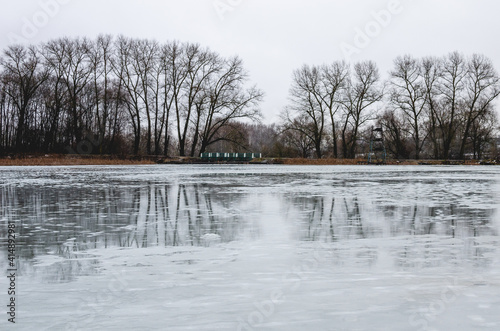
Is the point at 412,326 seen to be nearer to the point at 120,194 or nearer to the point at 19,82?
the point at 120,194

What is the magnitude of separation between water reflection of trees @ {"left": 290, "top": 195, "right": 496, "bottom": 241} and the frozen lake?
0.09 ft

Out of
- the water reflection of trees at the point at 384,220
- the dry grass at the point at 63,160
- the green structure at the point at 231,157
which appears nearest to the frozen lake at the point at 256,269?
the water reflection of trees at the point at 384,220

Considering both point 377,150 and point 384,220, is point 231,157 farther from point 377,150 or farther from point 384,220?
point 384,220

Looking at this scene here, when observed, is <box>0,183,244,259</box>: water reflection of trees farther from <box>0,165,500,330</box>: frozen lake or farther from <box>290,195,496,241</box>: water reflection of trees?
<box>290,195,496,241</box>: water reflection of trees

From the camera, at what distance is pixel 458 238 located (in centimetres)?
580

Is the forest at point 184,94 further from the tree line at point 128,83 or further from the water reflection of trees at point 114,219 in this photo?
the water reflection of trees at point 114,219

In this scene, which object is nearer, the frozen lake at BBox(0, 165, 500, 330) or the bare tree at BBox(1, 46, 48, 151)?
the frozen lake at BBox(0, 165, 500, 330)

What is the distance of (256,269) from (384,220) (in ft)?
12.3

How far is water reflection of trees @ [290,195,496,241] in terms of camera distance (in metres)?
6.22

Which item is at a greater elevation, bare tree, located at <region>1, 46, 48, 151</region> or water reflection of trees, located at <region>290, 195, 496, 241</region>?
bare tree, located at <region>1, 46, 48, 151</region>

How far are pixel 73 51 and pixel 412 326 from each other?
5047 centimetres

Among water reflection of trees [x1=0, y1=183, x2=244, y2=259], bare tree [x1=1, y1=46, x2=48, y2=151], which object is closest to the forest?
bare tree [x1=1, y1=46, x2=48, y2=151]

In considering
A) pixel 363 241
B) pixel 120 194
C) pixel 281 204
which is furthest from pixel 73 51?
pixel 363 241

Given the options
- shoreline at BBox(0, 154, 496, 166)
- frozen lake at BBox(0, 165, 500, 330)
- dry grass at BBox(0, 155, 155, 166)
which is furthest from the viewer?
shoreline at BBox(0, 154, 496, 166)
